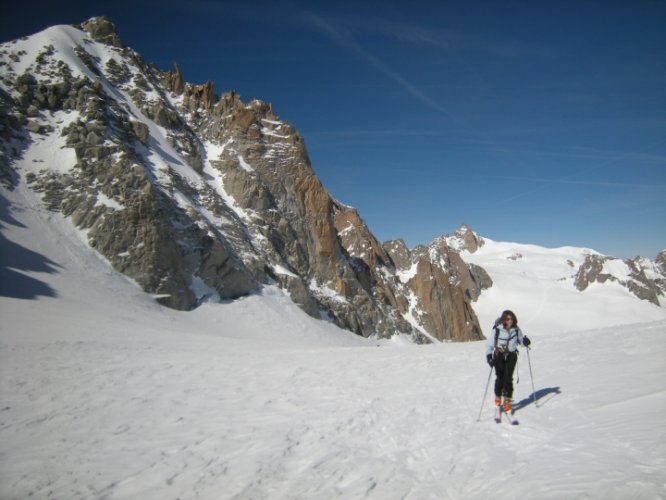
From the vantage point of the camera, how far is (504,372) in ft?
27.1

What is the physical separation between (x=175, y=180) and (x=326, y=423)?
41.9 metres

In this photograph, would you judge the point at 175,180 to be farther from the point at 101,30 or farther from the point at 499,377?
the point at 499,377

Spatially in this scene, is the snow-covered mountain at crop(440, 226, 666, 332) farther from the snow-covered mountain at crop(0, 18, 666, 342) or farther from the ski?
the ski

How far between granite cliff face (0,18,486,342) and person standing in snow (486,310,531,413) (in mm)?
31769

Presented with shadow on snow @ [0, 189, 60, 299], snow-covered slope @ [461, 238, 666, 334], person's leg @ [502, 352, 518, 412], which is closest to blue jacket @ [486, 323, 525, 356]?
person's leg @ [502, 352, 518, 412]

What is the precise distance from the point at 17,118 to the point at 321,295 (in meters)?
38.4

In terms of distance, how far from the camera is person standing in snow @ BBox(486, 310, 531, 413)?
820 cm

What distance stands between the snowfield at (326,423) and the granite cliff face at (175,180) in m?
20.5

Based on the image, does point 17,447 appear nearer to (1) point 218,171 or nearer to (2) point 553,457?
(2) point 553,457

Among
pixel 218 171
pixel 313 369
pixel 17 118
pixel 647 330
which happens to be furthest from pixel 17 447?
pixel 218 171

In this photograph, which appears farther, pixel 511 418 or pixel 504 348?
pixel 504 348

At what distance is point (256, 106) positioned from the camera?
65375 millimetres

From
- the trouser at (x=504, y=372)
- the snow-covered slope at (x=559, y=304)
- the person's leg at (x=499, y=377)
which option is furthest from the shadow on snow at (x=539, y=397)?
the snow-covered slope at (x=559, y=304)

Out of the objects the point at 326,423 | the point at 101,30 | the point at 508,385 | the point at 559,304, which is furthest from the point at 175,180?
the point at 559,304
